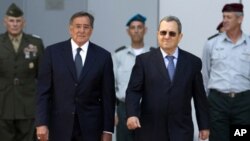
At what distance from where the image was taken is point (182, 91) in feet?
18.0

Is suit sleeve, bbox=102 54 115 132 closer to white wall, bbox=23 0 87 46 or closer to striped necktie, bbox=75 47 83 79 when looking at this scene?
striped necktie, bbox=75 47 83 79

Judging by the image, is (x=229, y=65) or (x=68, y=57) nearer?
(x=68, y=57)

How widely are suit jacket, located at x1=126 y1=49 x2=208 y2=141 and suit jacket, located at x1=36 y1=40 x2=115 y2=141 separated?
0.27m

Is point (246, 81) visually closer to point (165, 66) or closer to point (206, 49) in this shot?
point (206, 49)

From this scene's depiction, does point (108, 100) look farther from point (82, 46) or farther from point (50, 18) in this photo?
point (50, 18)

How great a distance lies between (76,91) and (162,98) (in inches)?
29.0

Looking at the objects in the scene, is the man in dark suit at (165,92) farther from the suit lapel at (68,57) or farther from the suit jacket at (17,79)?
the suit jacket at (17,79)

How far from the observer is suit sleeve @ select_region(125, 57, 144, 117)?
5438 mm

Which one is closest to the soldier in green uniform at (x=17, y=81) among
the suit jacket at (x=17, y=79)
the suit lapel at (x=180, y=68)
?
the suit jacket at (x=17, y=79)

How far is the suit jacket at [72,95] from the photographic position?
A: 18.1 feet

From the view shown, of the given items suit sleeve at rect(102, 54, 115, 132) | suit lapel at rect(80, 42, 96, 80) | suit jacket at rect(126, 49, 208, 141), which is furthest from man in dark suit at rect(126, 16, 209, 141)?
suit lapel at rect(80, 42, 96, 80)

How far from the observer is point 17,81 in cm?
723

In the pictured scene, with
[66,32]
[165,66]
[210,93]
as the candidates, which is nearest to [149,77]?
[165,66]

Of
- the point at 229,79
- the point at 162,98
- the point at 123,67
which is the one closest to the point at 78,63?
the point at 162,98
